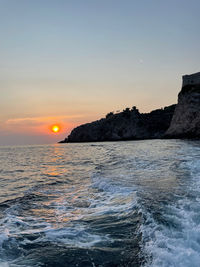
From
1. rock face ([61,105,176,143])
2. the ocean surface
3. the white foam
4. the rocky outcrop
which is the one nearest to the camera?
the white foam

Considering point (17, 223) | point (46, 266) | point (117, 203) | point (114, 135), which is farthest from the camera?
point (114, 135)

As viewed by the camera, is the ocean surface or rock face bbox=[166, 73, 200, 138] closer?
the ocean surface

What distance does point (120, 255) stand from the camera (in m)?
3.60

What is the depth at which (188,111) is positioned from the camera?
65812mm

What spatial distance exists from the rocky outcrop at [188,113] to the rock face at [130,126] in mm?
49327

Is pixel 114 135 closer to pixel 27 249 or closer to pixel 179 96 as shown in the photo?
pixel 179 96

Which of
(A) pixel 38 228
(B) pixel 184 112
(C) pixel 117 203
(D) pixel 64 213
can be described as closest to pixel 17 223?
(A) pixel 38 228

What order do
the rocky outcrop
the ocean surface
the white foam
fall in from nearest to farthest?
the white foam
the ocean surface
the rocky outcrop

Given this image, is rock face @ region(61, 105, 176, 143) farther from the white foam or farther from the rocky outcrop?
the white foam

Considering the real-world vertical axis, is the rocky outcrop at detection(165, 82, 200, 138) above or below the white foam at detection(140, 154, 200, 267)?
above

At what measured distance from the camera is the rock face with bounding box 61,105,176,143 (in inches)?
4899

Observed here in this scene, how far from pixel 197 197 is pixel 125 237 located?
10.1ft

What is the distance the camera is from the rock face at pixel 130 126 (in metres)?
124

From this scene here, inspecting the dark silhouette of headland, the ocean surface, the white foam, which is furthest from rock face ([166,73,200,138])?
the white foam
